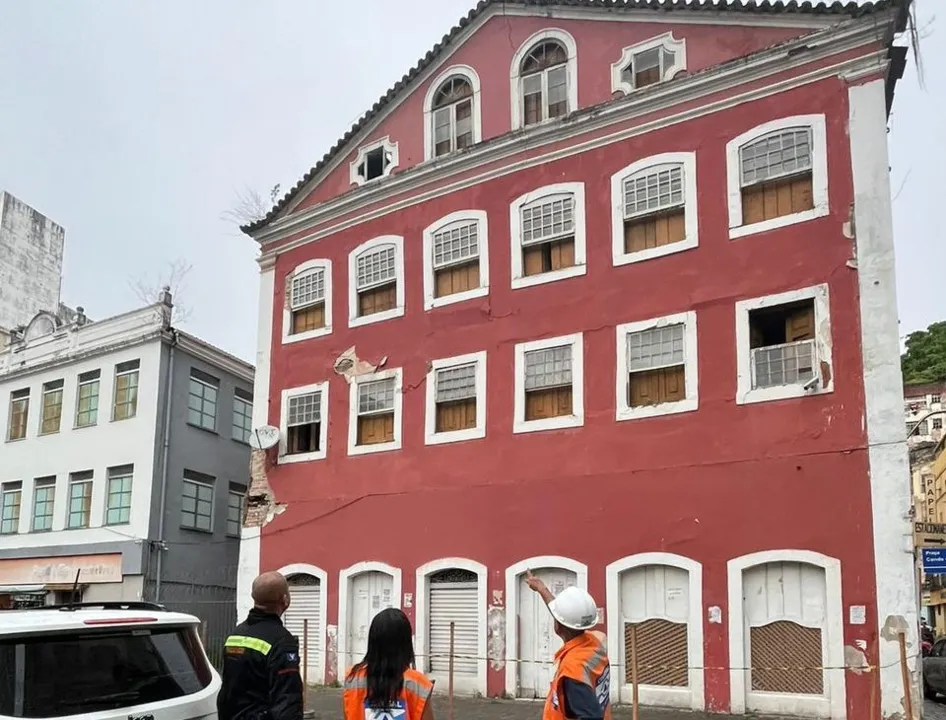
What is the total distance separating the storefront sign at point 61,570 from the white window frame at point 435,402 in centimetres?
1024

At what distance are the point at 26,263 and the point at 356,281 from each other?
2301cm

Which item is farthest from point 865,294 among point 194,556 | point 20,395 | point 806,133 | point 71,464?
point 20,395

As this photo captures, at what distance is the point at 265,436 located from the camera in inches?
805

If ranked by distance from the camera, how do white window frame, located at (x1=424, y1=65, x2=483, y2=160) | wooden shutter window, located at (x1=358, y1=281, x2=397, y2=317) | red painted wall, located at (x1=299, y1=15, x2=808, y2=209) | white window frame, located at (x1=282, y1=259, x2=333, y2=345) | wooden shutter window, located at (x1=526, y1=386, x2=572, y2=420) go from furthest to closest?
white window frame, located at (x1=282, y1=259, x2=333, y2=345)
wooden shutter window, located at (x1=358, y1=281, x2=397, y2=317)
white window frame, located at (x1=424, y1=65, x2=483, y2=160)
wooden shutter window, located at (x1=526, y1=386, x2=572, y2=420)
red painted wall, located at (x1=299, y1=15, x2=808, y2=209)

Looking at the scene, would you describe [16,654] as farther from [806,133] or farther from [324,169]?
[324,169]

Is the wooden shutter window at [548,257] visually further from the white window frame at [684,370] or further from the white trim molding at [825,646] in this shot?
the white trim molding at [825,646]

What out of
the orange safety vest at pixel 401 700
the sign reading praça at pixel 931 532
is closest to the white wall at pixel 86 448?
the sign reading praça at pixel 931 532

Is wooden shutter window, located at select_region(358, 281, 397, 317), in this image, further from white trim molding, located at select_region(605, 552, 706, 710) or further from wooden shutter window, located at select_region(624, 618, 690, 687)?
wooden shutter window, located at select_region(624, 618, 690, 687)

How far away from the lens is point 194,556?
82.2ft

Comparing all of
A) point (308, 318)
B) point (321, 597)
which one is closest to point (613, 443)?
point (321, 597)

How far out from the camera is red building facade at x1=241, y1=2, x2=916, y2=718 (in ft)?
45.9

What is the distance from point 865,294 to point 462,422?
720 centimetres

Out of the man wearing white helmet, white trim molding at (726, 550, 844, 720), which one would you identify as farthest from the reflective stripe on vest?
white trim molding at (726, 550, 844, 720)

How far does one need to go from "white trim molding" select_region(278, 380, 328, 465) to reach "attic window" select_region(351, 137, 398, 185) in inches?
171
